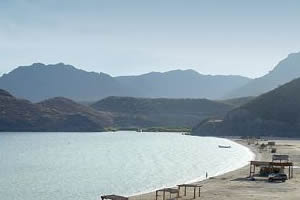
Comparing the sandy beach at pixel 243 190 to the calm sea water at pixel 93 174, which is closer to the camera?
the sandy beach at pixel 243 190

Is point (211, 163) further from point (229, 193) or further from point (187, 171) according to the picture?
point (229, 193)

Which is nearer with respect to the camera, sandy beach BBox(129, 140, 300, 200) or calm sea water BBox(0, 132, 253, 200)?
sandy beach BBox(129, 140, 300, 200)

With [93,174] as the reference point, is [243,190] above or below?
above

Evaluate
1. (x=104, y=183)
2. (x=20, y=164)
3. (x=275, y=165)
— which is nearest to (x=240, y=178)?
(x=275, y=165)

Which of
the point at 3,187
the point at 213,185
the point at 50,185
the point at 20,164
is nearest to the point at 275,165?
the point at 213,185

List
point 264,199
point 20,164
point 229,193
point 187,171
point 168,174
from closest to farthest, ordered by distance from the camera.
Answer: point 264,199, point 229,193, point 168,174, point 187,171, point 20,164

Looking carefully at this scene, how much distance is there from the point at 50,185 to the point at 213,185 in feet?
83.0

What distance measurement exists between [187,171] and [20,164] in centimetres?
4100

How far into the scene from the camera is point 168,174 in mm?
98688

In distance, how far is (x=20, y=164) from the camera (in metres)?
123

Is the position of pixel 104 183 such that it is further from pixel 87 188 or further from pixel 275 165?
pixel 275 165

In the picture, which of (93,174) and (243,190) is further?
(93,174)

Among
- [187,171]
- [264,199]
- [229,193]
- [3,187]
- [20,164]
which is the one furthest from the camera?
[20,164]

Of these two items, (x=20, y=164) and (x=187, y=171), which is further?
(x=20, y=164)
